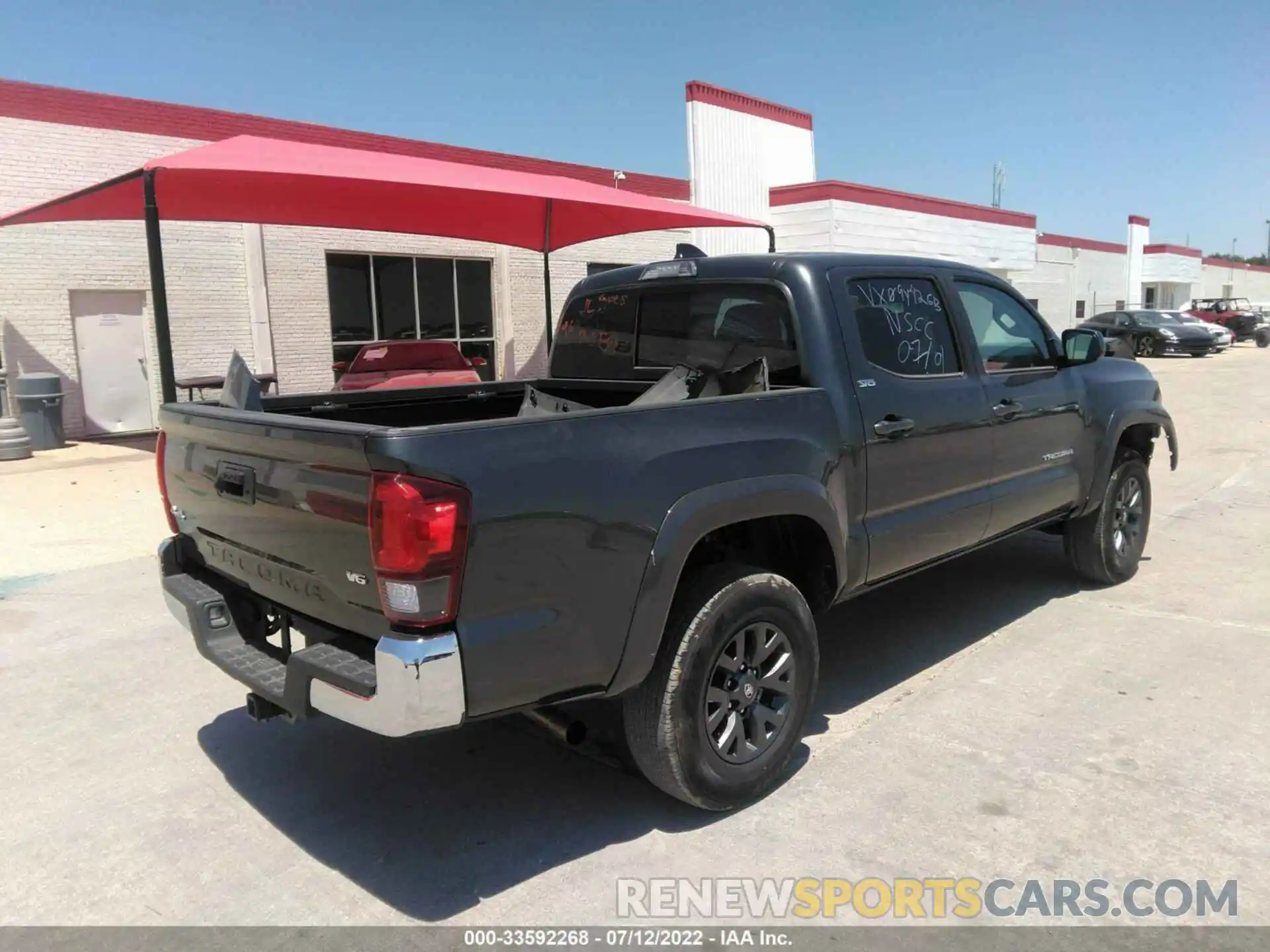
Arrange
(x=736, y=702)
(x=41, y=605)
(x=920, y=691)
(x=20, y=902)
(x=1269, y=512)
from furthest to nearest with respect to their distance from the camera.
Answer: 1. (x=1269, y=512)
2. (x=41, y=605)
3. (x=920, y=691)
4. (x=736, y=702)
5. (x=20, y=902)

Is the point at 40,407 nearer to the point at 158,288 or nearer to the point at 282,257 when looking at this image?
the point at 282,257

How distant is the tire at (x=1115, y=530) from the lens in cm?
573

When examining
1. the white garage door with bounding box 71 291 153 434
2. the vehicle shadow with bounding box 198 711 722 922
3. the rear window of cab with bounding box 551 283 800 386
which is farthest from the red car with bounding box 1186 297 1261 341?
the vehicle shadow with bounding box 198 711 722 922

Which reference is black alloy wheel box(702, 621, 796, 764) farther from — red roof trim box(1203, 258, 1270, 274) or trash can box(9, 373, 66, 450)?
red roof trim box(1203, 258, 1270, 274)

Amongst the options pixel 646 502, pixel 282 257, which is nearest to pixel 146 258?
pixel 282 257

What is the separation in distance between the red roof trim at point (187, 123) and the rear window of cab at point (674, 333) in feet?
32.1

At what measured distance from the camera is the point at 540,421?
2.67m

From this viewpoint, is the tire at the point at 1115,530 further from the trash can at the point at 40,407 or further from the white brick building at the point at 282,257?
the trash can at the point at 40,407

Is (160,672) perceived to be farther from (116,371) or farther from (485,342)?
(485,342)

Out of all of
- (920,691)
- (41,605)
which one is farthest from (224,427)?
(41,605)

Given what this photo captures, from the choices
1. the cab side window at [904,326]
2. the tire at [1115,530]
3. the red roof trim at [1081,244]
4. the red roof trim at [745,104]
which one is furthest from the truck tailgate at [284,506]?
the red roof trim at [1081,244]

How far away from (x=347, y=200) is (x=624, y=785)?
5994mm

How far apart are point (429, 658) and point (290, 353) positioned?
45.0 feet

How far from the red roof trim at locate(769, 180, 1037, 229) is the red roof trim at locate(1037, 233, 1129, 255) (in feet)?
32.0
